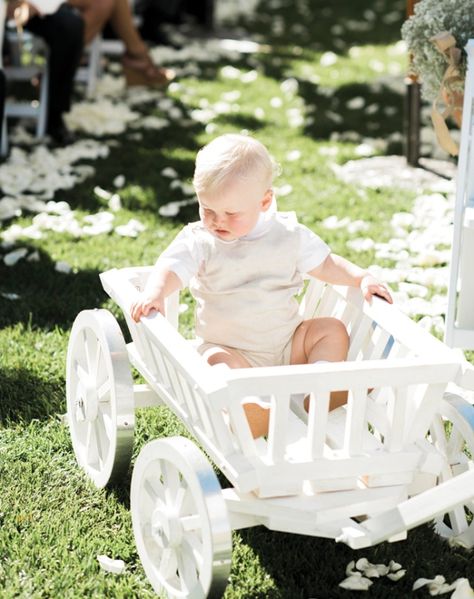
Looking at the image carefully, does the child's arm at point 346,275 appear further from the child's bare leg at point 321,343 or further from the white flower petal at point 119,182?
the white flower petal at point 119,182

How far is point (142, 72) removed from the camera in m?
7.35

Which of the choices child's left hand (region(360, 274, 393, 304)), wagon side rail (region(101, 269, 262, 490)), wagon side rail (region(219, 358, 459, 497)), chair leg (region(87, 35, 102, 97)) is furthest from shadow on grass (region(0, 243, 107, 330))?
chair leg (region(87, 35, 102, 97))

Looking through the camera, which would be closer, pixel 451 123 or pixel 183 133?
pixel 183 133

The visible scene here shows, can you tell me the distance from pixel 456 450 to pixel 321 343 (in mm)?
441

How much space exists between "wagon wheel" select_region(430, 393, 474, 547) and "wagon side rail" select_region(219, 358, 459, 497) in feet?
0.41

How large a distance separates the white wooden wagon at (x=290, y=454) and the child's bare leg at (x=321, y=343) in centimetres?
10

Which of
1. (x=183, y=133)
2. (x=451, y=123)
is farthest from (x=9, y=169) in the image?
(x=451, y=123)

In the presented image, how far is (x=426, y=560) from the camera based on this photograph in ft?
8.52

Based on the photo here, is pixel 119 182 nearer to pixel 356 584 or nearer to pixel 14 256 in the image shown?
pixel 14 256

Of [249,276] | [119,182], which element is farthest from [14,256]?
[249,276]

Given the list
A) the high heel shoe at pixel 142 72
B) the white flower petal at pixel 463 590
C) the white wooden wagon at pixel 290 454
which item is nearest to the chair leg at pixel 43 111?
the high heel shoe at pixel 142 72

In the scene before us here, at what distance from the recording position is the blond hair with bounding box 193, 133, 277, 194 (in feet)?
8.76

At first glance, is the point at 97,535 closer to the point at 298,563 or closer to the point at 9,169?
the point at 298,563

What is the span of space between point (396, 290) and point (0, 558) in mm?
2043
